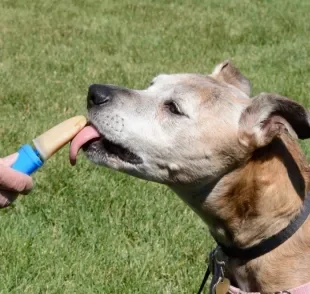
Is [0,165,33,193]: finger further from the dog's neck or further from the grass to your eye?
the grass

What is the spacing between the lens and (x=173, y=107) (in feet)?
14.1

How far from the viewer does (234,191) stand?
410cm

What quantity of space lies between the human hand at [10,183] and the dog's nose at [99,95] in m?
0.64

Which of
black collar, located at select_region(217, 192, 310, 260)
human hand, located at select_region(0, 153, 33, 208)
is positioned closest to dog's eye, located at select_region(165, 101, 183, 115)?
black collar, located at select_region(217, 192, 310, 260)

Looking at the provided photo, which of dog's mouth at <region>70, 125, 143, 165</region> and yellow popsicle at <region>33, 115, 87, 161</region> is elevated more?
yellow popsicle at <region>33, 115, 87, 161</region>

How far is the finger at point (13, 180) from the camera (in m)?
3.67

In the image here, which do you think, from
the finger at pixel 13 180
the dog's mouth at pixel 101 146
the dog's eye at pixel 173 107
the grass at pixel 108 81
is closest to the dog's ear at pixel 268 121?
the dog's eye at pixel 173 107

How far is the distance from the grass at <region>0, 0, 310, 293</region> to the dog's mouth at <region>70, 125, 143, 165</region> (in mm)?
1357

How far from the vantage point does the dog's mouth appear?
13.6 feet

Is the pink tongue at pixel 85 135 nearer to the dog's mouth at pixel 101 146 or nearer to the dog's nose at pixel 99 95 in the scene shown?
the dog's mouth at pixel 101 146

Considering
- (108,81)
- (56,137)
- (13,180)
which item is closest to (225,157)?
(56,137)

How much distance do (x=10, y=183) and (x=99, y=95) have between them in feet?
2.60

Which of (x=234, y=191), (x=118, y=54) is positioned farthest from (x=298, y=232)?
(x=118, y=54)

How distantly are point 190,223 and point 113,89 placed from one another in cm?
211
